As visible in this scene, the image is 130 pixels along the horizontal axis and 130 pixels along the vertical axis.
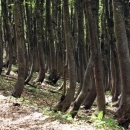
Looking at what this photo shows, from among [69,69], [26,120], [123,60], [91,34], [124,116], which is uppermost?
[91,34]

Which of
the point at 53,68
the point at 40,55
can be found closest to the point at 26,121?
the point at 40,55

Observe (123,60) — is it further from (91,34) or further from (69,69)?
(69,69)

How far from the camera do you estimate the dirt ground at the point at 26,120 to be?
704 cm

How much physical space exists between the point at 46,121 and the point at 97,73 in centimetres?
275

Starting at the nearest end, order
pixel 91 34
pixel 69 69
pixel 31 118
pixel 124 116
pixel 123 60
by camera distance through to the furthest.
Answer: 1. pixel 31 118
2. pixel 123 60
3. pixel 124 116
4. pixel 91 34
5. pixel 69 69

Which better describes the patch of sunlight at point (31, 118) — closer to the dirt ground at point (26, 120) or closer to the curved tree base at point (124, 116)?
the dirt ground at point (26, 120)

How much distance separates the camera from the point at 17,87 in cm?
1160

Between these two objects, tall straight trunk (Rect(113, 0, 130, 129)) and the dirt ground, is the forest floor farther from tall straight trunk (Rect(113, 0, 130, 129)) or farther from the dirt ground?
tall straight trunk (Rect(113, 0, 130, 129))

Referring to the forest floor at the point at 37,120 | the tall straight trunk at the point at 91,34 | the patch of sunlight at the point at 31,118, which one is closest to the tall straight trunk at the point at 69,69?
the tall straight trunk at the point at 91,34

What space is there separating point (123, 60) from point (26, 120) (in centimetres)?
Answer: 327

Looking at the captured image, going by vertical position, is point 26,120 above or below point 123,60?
below

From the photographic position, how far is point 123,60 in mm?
8781

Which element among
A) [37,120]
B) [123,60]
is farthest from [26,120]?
[123,60]

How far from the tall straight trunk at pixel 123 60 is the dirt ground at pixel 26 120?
195cm
